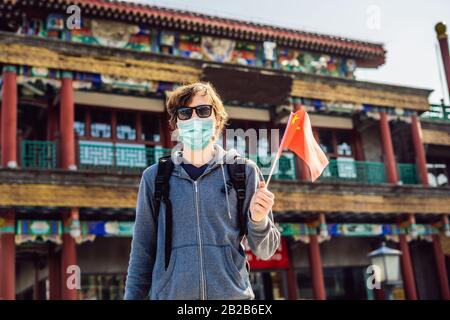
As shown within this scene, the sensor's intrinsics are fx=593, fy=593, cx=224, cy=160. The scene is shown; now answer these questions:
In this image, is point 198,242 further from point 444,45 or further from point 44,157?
point 444,45

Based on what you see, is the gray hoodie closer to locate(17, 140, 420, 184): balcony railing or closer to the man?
the man

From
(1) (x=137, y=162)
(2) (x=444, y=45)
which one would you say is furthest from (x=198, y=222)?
(2) (x=444, y=45)

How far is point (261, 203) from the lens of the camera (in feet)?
8.43

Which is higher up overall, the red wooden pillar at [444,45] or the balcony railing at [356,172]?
the red wooden pillar at [444,45]

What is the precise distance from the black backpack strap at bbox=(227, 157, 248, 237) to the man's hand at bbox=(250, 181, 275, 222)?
18 cm

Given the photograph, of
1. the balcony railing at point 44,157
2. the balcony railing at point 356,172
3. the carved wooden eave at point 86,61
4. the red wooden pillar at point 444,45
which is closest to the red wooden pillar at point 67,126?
the carved wooden eave at point 86,61

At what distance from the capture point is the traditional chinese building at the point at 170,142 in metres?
13.2

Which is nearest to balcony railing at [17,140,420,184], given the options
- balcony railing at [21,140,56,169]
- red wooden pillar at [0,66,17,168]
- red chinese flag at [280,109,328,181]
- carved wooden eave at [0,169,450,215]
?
balcony railing at [21,140,56,169]

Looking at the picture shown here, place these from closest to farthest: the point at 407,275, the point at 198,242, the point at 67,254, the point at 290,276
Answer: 1. the point at 198,242
2. the point at 67,254
3. the point at 407,275
4. the point at 290,276

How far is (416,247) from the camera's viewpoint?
1953cm

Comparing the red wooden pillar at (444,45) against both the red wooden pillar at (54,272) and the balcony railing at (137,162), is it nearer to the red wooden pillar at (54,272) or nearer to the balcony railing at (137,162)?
the balcony railing at (137,162)

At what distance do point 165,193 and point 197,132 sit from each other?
1.09 feet

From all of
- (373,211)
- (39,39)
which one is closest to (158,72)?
(39,39)

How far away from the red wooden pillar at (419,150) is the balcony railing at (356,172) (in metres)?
1.12
